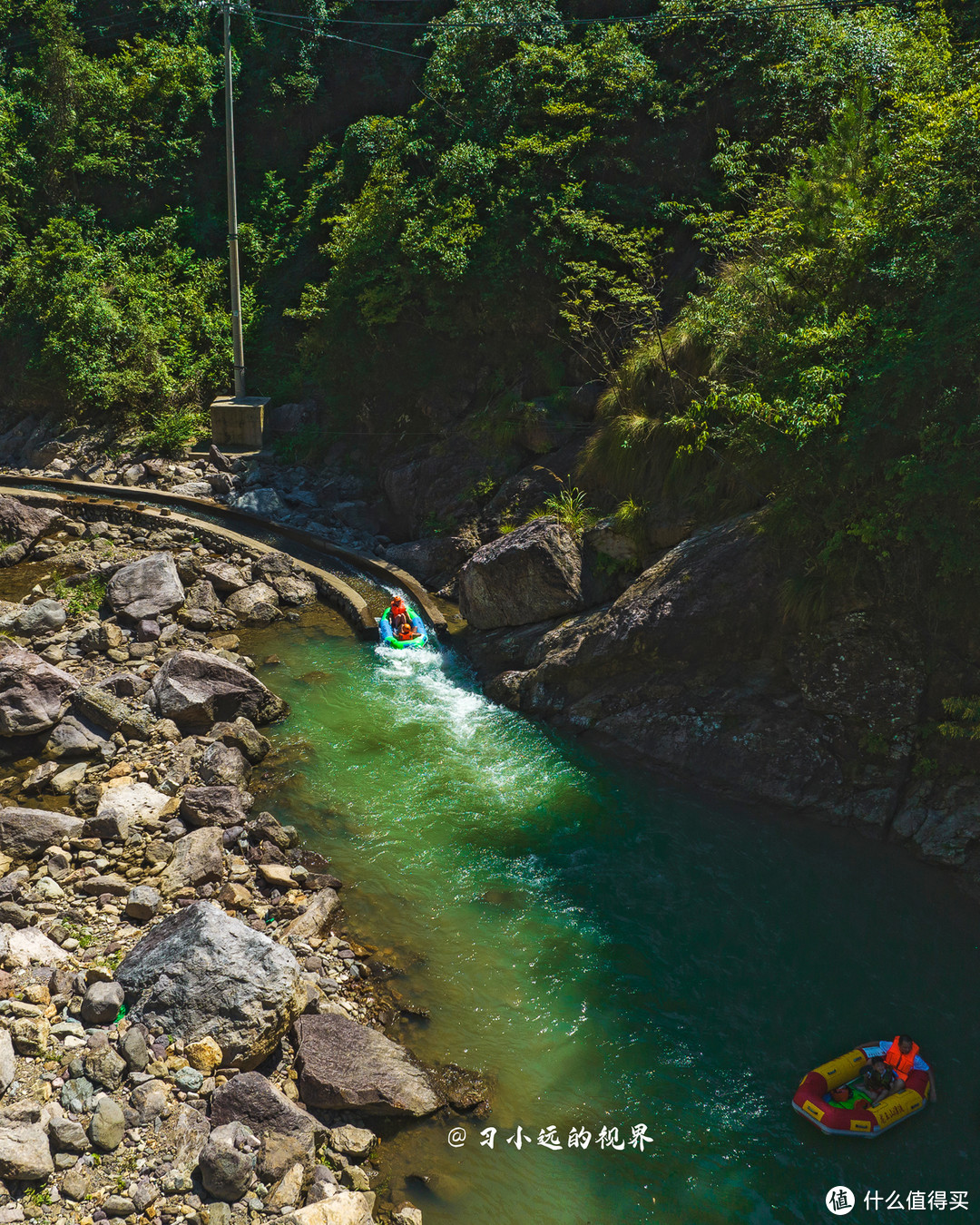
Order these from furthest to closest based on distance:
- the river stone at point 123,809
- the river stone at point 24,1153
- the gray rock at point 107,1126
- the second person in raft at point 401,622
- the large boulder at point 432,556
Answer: the large boulder at point 432,556 < the second person in raft at point 401,622 < the river stone at point 123,809 < the gray rock at point 107,1126 < the river stone at point 24,1153

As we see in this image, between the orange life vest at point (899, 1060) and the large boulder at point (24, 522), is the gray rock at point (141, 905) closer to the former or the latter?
the orange life vest at point (899, 1060)

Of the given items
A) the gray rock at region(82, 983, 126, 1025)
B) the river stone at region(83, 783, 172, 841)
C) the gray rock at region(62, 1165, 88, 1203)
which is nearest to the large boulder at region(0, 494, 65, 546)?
the river stone at region(83, 783, 172, 841)

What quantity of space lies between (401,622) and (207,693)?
370 cm

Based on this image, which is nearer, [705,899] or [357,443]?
[705,899]

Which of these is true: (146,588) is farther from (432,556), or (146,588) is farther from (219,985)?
(219,985)

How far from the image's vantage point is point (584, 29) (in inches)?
804

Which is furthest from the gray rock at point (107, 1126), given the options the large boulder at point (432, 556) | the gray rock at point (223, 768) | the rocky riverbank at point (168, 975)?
the large boulder at point (432, 556)

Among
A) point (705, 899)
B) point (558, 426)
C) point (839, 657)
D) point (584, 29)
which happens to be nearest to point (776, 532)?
point (839, 657)

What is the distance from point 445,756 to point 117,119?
81.7 feet

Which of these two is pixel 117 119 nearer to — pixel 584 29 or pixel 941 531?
pixel 584 29

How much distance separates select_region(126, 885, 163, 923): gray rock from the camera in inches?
307

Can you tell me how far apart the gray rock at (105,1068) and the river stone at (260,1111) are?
2.25 ft

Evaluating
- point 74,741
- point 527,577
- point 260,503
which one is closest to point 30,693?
point 74,741

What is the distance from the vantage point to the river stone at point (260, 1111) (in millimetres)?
5902
